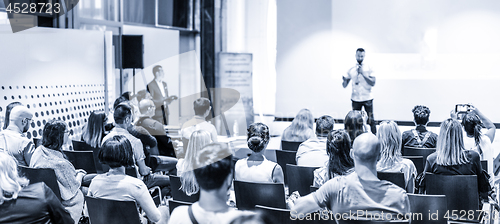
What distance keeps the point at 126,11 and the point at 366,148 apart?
7333 millimetres

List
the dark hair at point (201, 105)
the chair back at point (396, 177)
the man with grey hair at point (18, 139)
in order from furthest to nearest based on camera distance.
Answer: the dark hair at point (201, 105) → the man with grey hair at point (18, 139) → the chair back at point (396, 177)

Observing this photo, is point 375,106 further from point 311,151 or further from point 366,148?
point 366,148

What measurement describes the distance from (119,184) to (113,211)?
0.61 feet

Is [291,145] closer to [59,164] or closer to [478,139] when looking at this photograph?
[478,139]

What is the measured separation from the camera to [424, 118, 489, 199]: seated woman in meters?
3.37

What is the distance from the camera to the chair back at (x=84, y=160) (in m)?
3.93

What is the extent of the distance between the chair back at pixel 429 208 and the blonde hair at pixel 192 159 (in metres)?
1.50

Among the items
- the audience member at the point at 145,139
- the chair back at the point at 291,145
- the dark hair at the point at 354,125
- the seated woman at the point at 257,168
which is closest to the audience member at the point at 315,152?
the dark hair at the point at 354,125

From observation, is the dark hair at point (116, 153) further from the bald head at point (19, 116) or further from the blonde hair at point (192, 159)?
the bald head at point (19, 116)

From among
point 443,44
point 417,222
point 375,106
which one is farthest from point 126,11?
point 417,222

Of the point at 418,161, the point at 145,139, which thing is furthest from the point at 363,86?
the point at 145,139

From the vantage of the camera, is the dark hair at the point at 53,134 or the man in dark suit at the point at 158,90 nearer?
the dark hair at the point at 53,134

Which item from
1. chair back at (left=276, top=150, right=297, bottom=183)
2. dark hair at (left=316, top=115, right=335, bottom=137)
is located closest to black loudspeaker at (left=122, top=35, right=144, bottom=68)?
chair back at (left=276, top=150, right=297, bottom=183)

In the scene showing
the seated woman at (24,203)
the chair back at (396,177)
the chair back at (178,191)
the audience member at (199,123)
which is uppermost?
the audience member at (199,123)
